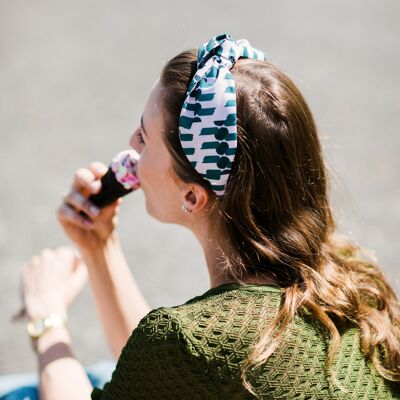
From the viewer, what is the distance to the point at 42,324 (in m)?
2.04

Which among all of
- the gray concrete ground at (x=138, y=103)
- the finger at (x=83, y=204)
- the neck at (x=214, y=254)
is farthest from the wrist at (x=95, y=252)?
the gray concrete ground at (x=138, y=103)

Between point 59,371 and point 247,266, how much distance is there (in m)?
0.60

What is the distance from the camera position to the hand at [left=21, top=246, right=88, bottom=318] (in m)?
2.11

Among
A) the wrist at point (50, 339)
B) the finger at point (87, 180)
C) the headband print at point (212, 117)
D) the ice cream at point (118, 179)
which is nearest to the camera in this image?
the headband print at point (212, 117)

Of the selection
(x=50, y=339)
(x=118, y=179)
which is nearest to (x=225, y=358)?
(x=50, y=339)

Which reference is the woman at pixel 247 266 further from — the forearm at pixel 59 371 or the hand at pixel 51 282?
the hand at pixel 51 282

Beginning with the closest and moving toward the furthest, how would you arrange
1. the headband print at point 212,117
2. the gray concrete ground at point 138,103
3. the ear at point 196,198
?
the headband print at point 212,117 → the ear at point 196,198 → the gray concrete ground at point 138,103

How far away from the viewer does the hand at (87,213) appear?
2264 millimetres

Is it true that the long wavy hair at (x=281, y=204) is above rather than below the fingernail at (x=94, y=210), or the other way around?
below

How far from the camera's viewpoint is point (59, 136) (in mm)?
5035

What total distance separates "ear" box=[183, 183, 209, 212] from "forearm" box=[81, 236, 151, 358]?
2.12 ft

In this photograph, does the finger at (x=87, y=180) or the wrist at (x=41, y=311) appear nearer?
the wrist at (x=41, y=311)

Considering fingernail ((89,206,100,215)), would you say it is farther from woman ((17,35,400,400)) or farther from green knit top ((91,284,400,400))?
green knit top ((91,284,400,400))

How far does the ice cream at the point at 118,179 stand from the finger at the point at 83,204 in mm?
19
